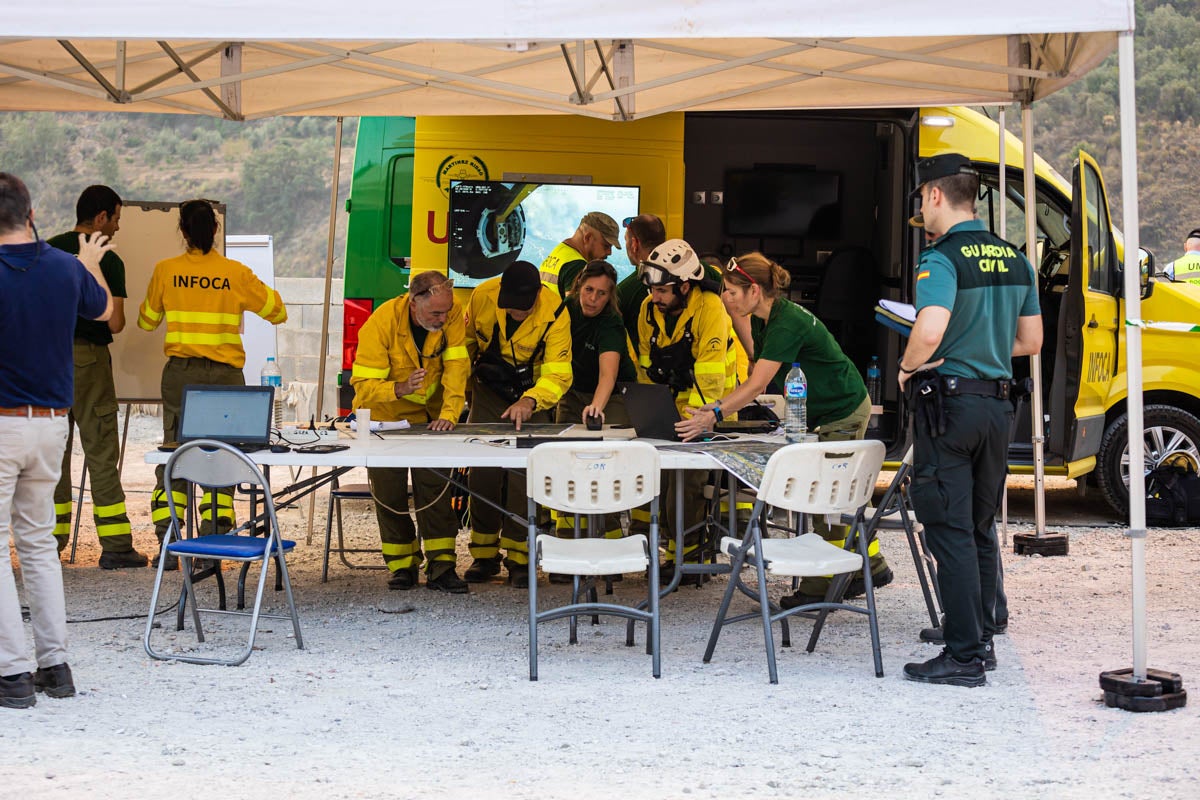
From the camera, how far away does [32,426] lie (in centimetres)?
408

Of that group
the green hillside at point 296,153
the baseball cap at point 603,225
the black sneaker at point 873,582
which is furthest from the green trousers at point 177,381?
the green hillside at point 296,153

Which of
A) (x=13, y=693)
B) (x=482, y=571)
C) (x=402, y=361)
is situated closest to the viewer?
(x=13, y=693)

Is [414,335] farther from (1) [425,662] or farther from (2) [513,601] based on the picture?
(1) [425,662]

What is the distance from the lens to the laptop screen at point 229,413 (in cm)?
510

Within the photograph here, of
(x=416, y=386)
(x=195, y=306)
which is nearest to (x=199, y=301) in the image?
(x=195, y=306)

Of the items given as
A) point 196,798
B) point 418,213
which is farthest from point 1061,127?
point 196,798

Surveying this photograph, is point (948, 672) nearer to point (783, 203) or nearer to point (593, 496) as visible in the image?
point (593, 496)

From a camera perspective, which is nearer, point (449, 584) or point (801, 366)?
point (801, 366)

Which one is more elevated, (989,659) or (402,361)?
(402,361)

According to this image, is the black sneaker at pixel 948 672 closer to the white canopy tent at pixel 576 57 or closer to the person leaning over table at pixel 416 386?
the white canopy tent at pixel 576 57

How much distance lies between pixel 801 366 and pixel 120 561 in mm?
3332

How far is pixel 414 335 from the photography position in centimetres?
606

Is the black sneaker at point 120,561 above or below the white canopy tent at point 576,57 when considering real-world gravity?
below

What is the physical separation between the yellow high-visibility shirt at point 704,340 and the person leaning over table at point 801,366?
25cm
